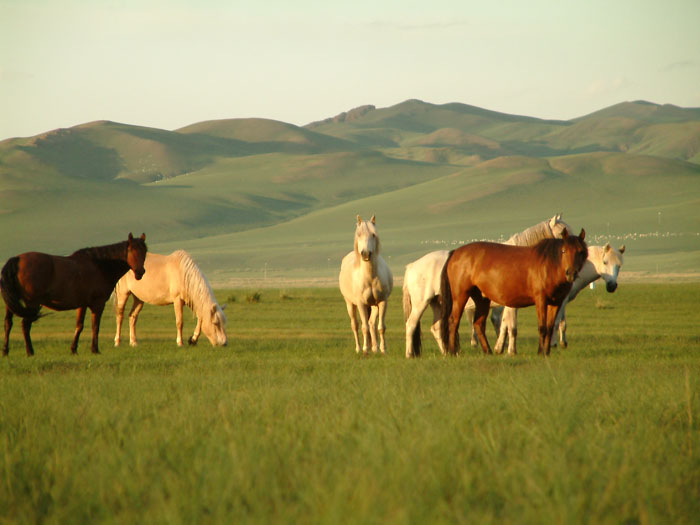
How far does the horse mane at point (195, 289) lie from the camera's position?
16844mm

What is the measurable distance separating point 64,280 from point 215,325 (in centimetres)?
324

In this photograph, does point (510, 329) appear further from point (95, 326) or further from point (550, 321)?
point (95, 326)

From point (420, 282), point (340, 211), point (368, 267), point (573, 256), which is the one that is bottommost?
point (420, 282)

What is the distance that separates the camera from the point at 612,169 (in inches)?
5743

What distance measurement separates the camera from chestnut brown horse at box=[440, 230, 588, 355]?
12.1 meters

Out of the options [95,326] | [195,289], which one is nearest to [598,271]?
[195,289]

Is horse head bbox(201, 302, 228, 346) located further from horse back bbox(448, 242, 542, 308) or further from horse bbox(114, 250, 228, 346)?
horse back bbox(448, 242, 542, 308)

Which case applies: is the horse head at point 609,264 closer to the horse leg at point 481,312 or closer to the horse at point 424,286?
the horse at point 424,286

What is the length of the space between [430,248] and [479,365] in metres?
79.4

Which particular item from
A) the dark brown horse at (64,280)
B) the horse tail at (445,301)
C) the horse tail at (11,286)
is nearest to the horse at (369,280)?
the horse tail at (445,301)

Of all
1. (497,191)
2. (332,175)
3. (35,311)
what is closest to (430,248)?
(497,191)

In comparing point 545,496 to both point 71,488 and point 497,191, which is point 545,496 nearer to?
point 71,488

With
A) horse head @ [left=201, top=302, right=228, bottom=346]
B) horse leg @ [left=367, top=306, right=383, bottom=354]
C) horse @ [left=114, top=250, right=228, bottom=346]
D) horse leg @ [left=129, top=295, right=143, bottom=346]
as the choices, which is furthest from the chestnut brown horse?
Answer: horse leg @ [left=129, top=295, right=143, bottom=346]

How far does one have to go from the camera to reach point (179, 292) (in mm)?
17156
